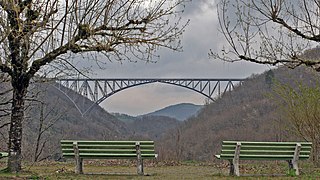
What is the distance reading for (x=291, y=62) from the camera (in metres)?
9.20

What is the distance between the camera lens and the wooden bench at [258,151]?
9492 millimetres

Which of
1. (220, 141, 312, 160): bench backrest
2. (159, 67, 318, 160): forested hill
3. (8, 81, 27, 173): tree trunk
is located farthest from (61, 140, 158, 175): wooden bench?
(159, 67, 318, 160): forested hill

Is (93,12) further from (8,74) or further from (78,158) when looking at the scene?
(78,158)

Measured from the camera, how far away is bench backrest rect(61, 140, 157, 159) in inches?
371

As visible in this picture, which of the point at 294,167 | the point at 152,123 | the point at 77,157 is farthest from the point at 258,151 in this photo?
the point at 152,123

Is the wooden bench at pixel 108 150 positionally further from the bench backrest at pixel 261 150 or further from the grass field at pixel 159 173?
the bench backrest at pixel 261 150

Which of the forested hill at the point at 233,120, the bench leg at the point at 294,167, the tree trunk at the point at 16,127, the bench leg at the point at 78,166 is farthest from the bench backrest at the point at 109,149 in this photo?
the forested hill at the point at 233,120

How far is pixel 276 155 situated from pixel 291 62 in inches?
70.9

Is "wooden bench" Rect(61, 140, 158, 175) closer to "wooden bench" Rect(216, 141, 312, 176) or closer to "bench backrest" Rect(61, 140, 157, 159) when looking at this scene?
"bench backrest" Rect(61, 140, 157, 159)

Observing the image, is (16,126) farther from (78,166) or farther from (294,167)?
(294,167)

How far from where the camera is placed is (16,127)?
9.39 m

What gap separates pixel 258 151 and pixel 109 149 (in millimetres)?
2803

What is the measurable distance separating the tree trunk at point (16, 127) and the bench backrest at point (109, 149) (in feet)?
2.77

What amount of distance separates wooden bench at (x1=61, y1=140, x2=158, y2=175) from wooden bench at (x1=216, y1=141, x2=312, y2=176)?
1.45 meters
